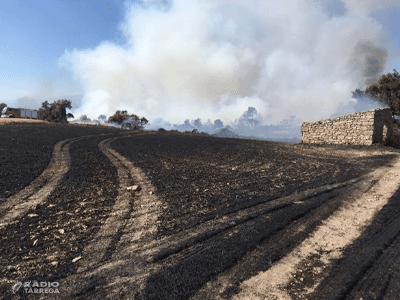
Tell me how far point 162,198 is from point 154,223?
1.24 meters

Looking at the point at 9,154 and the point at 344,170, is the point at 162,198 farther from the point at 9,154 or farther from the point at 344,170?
the point at 9,154

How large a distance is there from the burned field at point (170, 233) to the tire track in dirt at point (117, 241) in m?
0.01

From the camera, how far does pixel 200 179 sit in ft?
23.0

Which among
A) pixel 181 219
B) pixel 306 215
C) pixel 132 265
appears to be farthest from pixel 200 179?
pixel 132 265

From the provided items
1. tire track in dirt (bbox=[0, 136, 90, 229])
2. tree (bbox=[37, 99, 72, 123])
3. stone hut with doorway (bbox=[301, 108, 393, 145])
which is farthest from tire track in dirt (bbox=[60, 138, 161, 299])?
tree (bbox=[37, 99, 72, 123])

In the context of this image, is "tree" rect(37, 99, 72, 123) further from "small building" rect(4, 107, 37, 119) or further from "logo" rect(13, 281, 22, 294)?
"logo" rect(13, 281, 22, 294)

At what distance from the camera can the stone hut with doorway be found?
16.2 m

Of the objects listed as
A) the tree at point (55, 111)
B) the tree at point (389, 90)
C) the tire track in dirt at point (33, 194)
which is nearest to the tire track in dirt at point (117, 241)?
the tire track in dirt at point (33, 194)

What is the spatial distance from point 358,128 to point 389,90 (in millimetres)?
12775

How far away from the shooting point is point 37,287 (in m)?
2.57

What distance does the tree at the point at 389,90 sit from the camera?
948 inches

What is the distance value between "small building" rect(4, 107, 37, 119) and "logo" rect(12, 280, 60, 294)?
213 ft

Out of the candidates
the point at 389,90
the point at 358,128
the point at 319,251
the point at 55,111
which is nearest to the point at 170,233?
the point at 319,251

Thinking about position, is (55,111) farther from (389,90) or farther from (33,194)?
(389,90)
